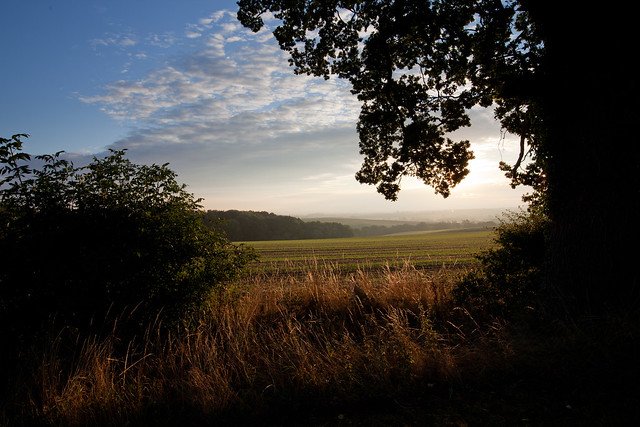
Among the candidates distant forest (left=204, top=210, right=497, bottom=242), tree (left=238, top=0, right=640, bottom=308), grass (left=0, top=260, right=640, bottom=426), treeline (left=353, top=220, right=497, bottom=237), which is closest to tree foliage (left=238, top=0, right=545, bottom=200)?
tree (left=238, top=0, right=640, bottom=308)

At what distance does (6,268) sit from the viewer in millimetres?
5543

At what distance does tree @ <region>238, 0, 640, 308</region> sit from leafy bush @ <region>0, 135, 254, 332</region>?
14.6 feet

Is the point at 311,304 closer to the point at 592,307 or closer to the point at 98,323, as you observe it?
the point at 98,323

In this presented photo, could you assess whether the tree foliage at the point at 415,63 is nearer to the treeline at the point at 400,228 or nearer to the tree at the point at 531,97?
the tree at the point at 531,97

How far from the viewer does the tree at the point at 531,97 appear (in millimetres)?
5457

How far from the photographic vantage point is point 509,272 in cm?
762

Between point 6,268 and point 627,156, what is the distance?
916 cm

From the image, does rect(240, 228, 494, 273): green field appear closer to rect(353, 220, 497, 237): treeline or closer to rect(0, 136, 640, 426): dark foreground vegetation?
rect(0, 136, 640, 426): dark foreground vegetation

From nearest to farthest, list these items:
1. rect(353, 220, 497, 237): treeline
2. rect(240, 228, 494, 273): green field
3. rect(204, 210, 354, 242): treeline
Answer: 1. rect(240, 228, 494, 273): green field
2. rect(204, 210, 354, 242): treeline
3. rect(353, 220, 497, 237): treeline

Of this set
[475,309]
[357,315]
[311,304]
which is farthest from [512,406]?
[311,304]

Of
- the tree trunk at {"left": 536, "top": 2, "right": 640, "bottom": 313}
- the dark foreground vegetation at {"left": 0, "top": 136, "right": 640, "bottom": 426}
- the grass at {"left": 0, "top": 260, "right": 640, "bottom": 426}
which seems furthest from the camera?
the tree trunk at {"left": 536, "top": 2, "right": 640, "bottom": 313}

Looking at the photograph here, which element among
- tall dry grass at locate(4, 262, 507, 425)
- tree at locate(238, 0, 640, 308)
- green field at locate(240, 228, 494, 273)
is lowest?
green field at locate(240, 228, 494, 273)

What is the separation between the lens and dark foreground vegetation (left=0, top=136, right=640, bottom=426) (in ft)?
12.8

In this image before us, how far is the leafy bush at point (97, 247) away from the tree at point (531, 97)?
4459 millimetres
